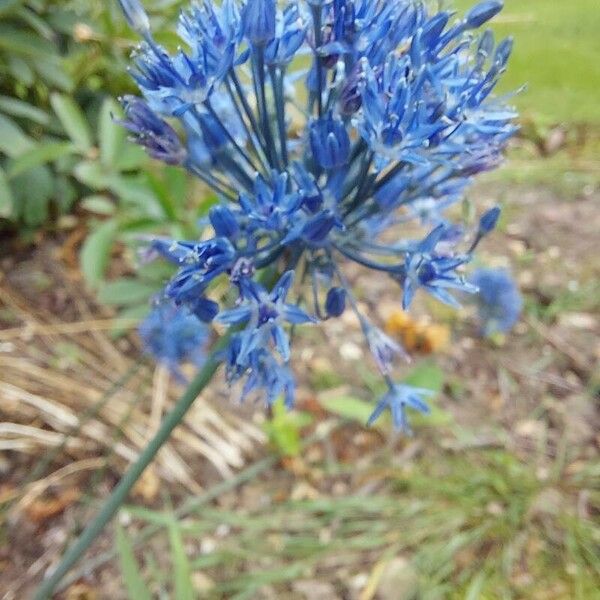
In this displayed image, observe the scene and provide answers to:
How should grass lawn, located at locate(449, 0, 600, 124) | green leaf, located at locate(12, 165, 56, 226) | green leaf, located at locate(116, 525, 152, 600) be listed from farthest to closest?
grass lawn, located at locate(449, 0, 600, 124), green leaf, located at locate(12, 165, 56, 226), green leaf, located at locate(116, 525, 152, 600)

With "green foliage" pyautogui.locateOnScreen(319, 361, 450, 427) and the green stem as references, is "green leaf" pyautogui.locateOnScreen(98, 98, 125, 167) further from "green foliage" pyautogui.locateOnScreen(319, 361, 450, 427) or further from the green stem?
the green stem

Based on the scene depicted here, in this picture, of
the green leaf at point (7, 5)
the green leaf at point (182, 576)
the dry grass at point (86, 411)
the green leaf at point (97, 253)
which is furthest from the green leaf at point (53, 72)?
the green leaf at point (182, 576)

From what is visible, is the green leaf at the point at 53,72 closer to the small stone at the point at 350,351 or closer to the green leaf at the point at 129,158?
the green leaf at the point at 129,158

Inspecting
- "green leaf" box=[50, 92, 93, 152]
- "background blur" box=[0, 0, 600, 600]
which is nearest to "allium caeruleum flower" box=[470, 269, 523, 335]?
"background blur" box=[0, 0, 600, 600]

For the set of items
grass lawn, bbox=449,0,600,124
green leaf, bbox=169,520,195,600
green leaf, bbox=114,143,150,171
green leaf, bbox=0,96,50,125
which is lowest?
grass lawn, bbox=449,0,600,124

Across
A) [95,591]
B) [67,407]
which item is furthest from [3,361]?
[95,591]

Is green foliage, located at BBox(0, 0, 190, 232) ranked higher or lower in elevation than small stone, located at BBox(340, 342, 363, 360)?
higher

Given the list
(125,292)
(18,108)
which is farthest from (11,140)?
(125,292)
